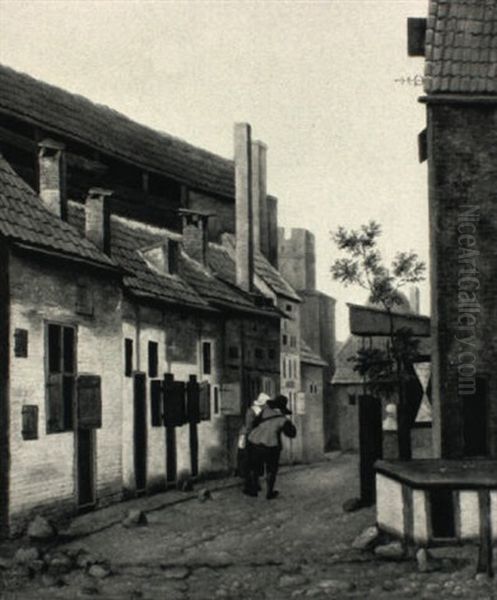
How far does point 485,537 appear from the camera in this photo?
11328 mm

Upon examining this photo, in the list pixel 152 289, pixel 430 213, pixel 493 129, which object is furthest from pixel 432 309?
pixel 152 289

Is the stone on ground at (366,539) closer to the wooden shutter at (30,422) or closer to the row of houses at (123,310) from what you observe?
the row of houses at (123,310)

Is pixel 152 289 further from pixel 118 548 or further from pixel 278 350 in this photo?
pixel 278 350

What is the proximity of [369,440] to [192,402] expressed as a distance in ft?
24.8

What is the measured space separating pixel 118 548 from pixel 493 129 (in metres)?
6.75

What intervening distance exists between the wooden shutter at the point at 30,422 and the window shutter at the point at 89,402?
1500mm

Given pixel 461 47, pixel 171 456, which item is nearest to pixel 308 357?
pixel 171 456

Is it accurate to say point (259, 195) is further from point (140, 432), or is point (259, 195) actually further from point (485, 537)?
point (485, 537)

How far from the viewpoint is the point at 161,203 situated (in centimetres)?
2991

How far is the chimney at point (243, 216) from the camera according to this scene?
3069cm

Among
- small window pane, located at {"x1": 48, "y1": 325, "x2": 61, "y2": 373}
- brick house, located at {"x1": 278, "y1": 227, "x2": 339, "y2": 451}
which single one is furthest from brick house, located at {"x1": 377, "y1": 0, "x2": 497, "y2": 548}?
brick house, located at {"x1": 278, "y1": 227, "x2": 339, "y2": 451}

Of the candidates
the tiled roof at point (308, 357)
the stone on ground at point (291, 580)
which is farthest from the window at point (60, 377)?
the tiled roof at point (308, 357)

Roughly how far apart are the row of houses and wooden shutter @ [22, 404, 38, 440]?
1.0 inches

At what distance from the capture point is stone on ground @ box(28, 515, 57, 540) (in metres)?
14.0
